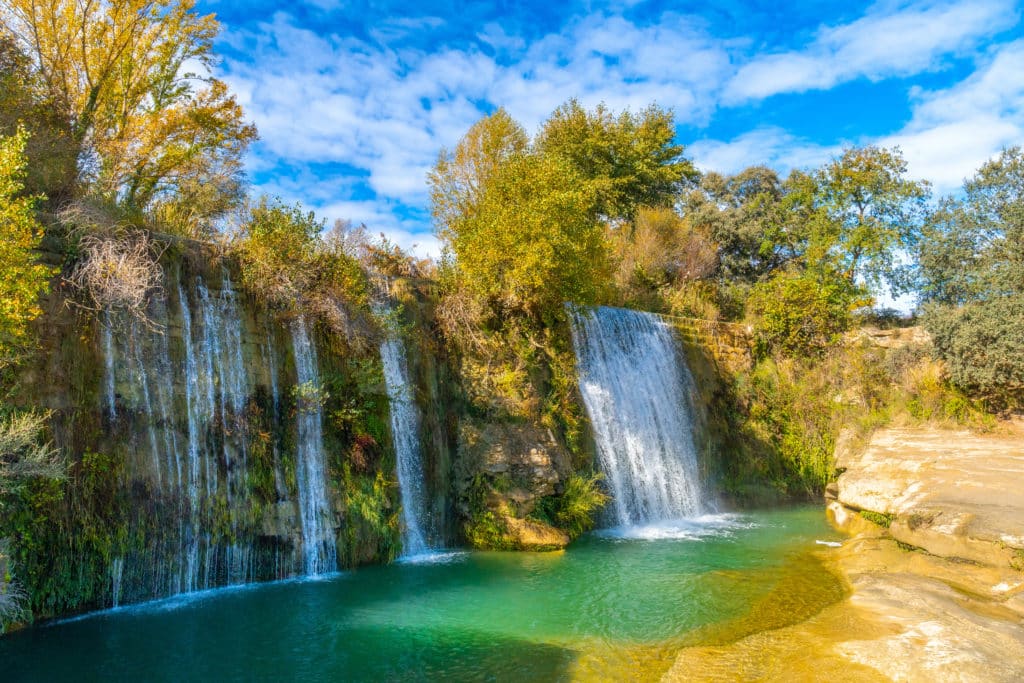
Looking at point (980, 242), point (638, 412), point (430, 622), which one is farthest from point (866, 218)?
point (430, 622)

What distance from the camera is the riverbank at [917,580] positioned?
7.01 m

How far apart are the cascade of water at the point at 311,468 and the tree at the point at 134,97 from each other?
4.43 m

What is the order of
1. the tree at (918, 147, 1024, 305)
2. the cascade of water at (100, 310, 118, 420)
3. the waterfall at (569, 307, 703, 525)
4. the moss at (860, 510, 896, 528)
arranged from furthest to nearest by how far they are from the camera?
the tree at (918, 147, 1024, 305) < the waterfall at (569, 307, 703, 525) < the moss at (860, 510, 896, 528) < the cascade of water at (100, 310, 118, 420)

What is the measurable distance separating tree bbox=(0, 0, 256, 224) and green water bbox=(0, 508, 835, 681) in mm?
7826

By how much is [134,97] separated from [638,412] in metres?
16.8

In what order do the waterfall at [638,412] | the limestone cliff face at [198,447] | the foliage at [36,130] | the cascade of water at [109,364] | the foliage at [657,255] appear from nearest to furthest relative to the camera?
1. the limestone cliff face at [198,447]
2. the cascade of water at [109,364]
3. the foliage at [36,130]
4. the waterfall at [638,412]
5. the foliage at [657,255]

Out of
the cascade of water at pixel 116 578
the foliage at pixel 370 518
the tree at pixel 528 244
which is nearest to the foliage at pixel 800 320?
the tree at pixel 528 244

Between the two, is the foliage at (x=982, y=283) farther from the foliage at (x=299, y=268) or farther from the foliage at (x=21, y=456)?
the foliage at (x=21, y=456)

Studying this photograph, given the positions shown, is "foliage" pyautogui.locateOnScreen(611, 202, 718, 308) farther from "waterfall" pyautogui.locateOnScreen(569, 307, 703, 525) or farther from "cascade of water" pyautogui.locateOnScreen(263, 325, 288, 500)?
"cascade of water" pyautogui.locateOnScreen(263, 325, 288, 500)

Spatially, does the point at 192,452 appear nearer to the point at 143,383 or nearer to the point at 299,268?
the point at 143,383

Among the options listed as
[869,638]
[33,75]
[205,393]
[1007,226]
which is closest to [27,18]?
[33,75]

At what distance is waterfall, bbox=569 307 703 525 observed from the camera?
16.1m

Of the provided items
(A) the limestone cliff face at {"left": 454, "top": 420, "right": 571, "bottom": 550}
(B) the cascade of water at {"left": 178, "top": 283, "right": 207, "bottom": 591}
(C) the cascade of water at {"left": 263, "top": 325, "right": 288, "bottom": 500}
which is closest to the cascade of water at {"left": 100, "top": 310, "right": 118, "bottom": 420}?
(B) the cascade of water at {"left": 178, "top": 283, "right": 207, "bottom": 591}

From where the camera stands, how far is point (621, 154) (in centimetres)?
3059
